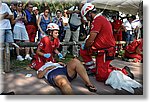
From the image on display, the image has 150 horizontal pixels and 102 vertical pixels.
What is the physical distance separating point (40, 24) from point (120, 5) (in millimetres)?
940

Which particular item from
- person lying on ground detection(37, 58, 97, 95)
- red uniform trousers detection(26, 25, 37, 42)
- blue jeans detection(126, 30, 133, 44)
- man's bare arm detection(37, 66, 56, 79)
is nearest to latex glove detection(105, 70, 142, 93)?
person lying on ground detection(37, 58, 97, 95)

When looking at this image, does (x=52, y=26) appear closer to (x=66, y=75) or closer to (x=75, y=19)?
(x=75, y=19)

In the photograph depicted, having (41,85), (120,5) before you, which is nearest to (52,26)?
(41,85)

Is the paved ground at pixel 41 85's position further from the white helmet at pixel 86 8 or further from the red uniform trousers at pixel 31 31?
the white helmet at pixel 86 8

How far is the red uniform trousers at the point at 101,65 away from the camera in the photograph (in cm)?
358

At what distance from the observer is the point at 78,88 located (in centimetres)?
342

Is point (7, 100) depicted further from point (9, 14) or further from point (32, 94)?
point (9, 14)

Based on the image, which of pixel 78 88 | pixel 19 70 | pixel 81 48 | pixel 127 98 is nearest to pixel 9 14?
pixel 19 70

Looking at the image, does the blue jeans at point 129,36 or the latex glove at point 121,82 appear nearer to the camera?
the latex glove at point 121,82

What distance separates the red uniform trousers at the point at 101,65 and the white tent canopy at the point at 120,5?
1.79ft

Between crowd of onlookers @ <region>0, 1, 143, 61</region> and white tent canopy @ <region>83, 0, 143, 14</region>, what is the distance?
0.33 ft

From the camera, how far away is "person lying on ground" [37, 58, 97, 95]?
11.0 ft

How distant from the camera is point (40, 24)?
3.60 meters

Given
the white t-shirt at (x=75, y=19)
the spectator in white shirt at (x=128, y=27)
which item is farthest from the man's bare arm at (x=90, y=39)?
the spectator in white shirt at (x=128, y=27)
